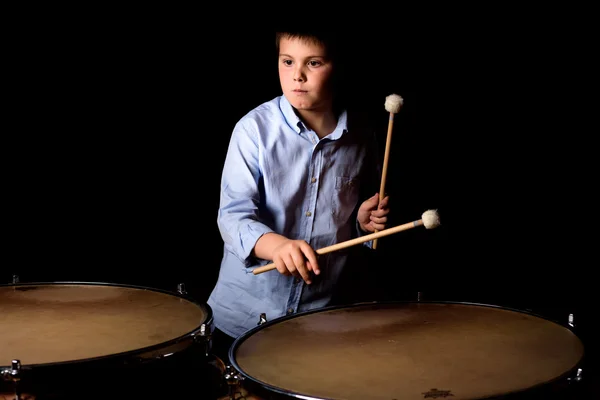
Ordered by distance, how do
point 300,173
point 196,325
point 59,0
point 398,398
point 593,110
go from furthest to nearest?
point 593,110
point 59,0
point 300,173
point 196,325
point 398,398

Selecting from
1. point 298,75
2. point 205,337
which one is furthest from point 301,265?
point 298,75

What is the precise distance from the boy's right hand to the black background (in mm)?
811

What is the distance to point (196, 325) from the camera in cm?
135

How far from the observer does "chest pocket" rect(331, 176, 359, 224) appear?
1.73 m

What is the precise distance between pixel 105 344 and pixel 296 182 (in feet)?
1.90

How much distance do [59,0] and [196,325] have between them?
1157mm

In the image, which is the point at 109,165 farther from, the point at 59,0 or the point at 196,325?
the point at 196,325

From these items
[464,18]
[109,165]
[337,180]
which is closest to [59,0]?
[109,165]

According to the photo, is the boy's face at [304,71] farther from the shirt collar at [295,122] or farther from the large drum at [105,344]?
the large drum at [105,344]

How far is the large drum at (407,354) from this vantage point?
1.10 m

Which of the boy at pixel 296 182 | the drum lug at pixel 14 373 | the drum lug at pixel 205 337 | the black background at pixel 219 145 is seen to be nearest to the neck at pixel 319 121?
the boy at pixel 296 182

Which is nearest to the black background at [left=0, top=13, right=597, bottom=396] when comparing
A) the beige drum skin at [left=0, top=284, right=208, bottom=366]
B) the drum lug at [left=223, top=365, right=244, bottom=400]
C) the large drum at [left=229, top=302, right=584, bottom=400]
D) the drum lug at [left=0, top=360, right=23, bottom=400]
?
the beige drum skin at [left=0, top=284, right=208, bottom=366]

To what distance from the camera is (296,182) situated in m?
1.68

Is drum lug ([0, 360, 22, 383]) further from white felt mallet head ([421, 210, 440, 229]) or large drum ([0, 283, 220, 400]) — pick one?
white felt mallet head ([421, 210, 440, 229])
